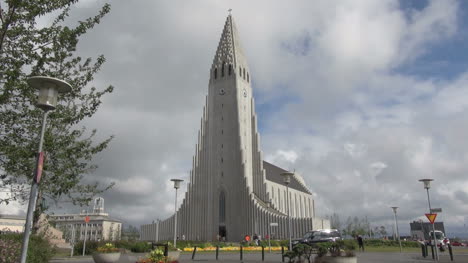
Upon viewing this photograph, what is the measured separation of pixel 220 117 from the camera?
64562 millimetres

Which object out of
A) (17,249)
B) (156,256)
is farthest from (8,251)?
(156,256)

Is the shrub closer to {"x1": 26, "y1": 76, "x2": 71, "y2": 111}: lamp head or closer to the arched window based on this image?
{"x1": 26, "y1": 76, "x2": 71, "y2": 111}: lamp head

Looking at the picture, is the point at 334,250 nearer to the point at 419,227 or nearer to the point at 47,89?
the point at 47,89

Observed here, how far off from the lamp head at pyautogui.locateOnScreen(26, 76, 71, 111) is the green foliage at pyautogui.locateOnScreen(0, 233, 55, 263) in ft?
13.4

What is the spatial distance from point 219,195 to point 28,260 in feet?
170

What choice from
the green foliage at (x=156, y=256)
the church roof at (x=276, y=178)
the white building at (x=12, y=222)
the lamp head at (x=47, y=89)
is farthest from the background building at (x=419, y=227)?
the white building at (x=12, y=222)

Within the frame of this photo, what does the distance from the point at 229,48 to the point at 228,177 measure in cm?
2482

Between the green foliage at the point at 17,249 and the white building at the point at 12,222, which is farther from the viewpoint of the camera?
the white building at the point at 12,222

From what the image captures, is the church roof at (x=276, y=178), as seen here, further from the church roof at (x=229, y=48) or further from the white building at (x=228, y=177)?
the church roof at (x=229, y=48)

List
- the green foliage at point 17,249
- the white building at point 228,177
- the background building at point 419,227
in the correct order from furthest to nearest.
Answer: the white building at point 228,177, the background building at point 419,227, the green foliage at point 17,249

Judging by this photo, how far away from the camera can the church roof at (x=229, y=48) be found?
6806 centimetres

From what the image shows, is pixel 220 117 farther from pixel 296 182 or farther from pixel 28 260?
pixel 28 260

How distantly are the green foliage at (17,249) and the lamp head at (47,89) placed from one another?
13.4 feet

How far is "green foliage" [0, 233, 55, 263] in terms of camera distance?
9188 mm
